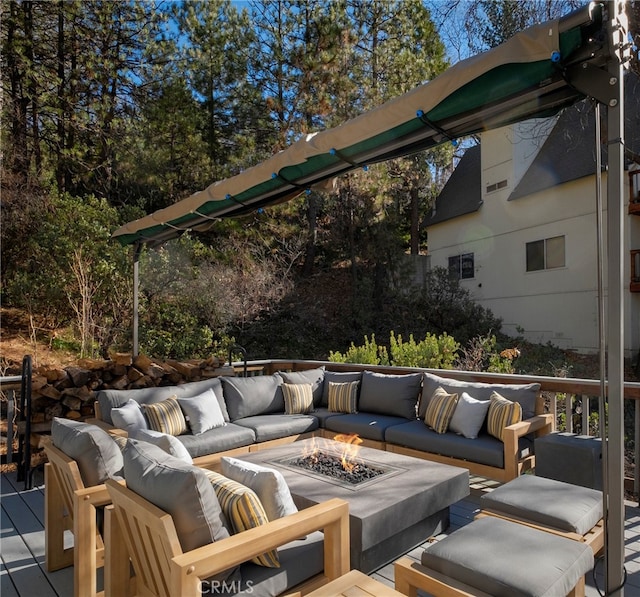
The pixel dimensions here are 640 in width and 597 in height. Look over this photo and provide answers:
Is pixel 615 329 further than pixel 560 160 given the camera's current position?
No

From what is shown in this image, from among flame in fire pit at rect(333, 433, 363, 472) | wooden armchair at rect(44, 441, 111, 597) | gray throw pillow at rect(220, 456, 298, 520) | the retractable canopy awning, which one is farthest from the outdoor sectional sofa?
the retractable canopy awning

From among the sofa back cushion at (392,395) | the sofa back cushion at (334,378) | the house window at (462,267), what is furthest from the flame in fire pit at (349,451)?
the house window at (462,267)

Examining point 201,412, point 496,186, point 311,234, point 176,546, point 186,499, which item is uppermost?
point 496,186

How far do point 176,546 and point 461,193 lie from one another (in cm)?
1316

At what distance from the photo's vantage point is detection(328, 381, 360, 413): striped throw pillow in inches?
203

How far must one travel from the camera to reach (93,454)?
2516 mm

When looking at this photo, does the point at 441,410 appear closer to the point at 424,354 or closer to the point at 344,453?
the point at 344,453

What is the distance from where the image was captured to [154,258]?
9250 millimetres

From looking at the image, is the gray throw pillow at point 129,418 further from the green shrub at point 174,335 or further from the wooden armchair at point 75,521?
the green shrub at point 174,335

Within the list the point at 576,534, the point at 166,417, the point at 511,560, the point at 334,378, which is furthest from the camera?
the point at 334,378

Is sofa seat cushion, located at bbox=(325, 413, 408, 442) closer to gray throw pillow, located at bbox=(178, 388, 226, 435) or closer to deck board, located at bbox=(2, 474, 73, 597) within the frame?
gray throw pillow, located at bbox=(178, 388, 226, 435)

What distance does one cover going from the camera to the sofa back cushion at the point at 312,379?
213 inches

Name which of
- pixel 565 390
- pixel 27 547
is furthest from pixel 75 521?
pixel 565 390

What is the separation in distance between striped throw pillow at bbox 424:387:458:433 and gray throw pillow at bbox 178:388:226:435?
6.39 ft
